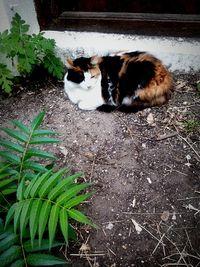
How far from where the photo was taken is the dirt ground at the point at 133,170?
6.39 feet

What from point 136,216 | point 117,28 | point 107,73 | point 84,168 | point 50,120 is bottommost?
point 136,216

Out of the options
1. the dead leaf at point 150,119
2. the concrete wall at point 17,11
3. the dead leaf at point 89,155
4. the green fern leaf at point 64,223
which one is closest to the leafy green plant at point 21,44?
the concrete wall at point 17,11

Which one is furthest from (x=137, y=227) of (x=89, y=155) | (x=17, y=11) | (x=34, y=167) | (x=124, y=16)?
(x=17, y=11)

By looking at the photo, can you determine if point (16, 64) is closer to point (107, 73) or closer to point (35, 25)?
point (35, 25)

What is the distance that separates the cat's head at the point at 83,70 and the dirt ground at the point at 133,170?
36cm

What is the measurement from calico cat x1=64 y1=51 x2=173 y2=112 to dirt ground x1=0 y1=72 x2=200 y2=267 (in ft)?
0.40

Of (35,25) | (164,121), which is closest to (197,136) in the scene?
(164,121)

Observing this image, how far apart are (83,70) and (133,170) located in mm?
1078

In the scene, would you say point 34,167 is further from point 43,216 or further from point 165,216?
point 165,216

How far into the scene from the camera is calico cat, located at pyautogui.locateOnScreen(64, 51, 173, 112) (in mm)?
2637

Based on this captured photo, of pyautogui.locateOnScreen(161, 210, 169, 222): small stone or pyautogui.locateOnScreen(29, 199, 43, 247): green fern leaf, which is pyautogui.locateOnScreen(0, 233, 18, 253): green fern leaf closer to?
pyautogui.locateOnScreen(29, 199, 43, 247): green fern leaf

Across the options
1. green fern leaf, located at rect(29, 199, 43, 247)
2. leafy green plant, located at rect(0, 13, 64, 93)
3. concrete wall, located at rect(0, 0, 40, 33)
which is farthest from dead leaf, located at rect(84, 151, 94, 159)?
concrete wall, located at rect(0, 0, 40, 33)

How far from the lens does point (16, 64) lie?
10.5 ft

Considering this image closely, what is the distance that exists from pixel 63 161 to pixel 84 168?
0.21 meters
